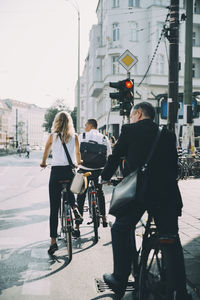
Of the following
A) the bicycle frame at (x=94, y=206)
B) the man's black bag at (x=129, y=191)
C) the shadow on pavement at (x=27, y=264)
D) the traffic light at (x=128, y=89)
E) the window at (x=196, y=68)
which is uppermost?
the window at (x=196, y=68)

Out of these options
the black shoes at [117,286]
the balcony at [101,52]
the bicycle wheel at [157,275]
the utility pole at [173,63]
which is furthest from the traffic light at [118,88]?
the balcony at [101,52]

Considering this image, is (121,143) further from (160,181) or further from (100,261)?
(100,261)

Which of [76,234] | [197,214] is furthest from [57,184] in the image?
[197,214]

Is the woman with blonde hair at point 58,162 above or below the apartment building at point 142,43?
below

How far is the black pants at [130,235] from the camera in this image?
2.70 metres

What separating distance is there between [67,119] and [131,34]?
30.1 metres

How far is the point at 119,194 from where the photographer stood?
290cm

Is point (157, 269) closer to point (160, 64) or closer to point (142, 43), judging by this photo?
point (160, 64)

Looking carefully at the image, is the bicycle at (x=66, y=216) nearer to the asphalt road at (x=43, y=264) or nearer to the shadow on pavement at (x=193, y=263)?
the asphalt road at (x=43, y=264)

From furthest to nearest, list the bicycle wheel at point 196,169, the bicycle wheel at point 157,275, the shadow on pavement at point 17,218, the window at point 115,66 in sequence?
1. the window at point 115,66
2. the bicycle wheel at point 196,169
3. the shadow on pavement at point 17,218
4. the bicycle wheel at point 157,275

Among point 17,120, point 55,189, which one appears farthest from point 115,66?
point 17,120

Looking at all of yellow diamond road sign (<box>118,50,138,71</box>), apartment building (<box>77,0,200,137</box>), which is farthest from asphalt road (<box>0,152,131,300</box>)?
apartment building (<box>77,0,200,137</box>)

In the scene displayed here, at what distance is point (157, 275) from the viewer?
280 centimetres

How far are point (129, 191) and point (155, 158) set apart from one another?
351 mm
